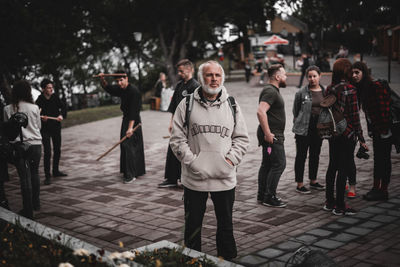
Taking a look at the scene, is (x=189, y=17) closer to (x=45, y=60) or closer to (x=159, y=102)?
(x=159, y=102)

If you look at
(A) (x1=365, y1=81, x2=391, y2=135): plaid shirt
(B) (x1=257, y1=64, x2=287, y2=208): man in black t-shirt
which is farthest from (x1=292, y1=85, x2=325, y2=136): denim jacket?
(A) (x1=365, y1=81, x2=391, y2=135): plaid shirt

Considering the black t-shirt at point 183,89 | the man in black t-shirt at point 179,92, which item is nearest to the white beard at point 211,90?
the man in black t-shirt at point 179,92

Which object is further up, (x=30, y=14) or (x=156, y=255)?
(x=30, y=14)

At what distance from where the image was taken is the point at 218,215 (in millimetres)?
4340

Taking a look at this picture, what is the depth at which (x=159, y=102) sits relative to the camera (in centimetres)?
2112

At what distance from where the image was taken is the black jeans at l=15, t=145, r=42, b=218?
243 inches

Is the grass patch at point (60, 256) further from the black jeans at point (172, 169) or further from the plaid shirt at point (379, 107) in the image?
the black jeans at point (172, 169)

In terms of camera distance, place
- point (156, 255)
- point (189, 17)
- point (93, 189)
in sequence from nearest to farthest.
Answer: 1. point (156, 255)
2. point (93, 189)
3. point (189, 17)

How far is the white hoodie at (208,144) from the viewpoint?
13.4 ft

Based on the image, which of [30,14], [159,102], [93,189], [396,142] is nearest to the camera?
[396,142]

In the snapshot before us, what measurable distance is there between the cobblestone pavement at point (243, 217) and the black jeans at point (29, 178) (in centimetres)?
23

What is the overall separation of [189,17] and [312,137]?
23.6m

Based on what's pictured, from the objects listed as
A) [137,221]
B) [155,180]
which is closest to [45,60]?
[155,180]

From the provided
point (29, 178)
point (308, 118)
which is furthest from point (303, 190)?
point (29, 178)
